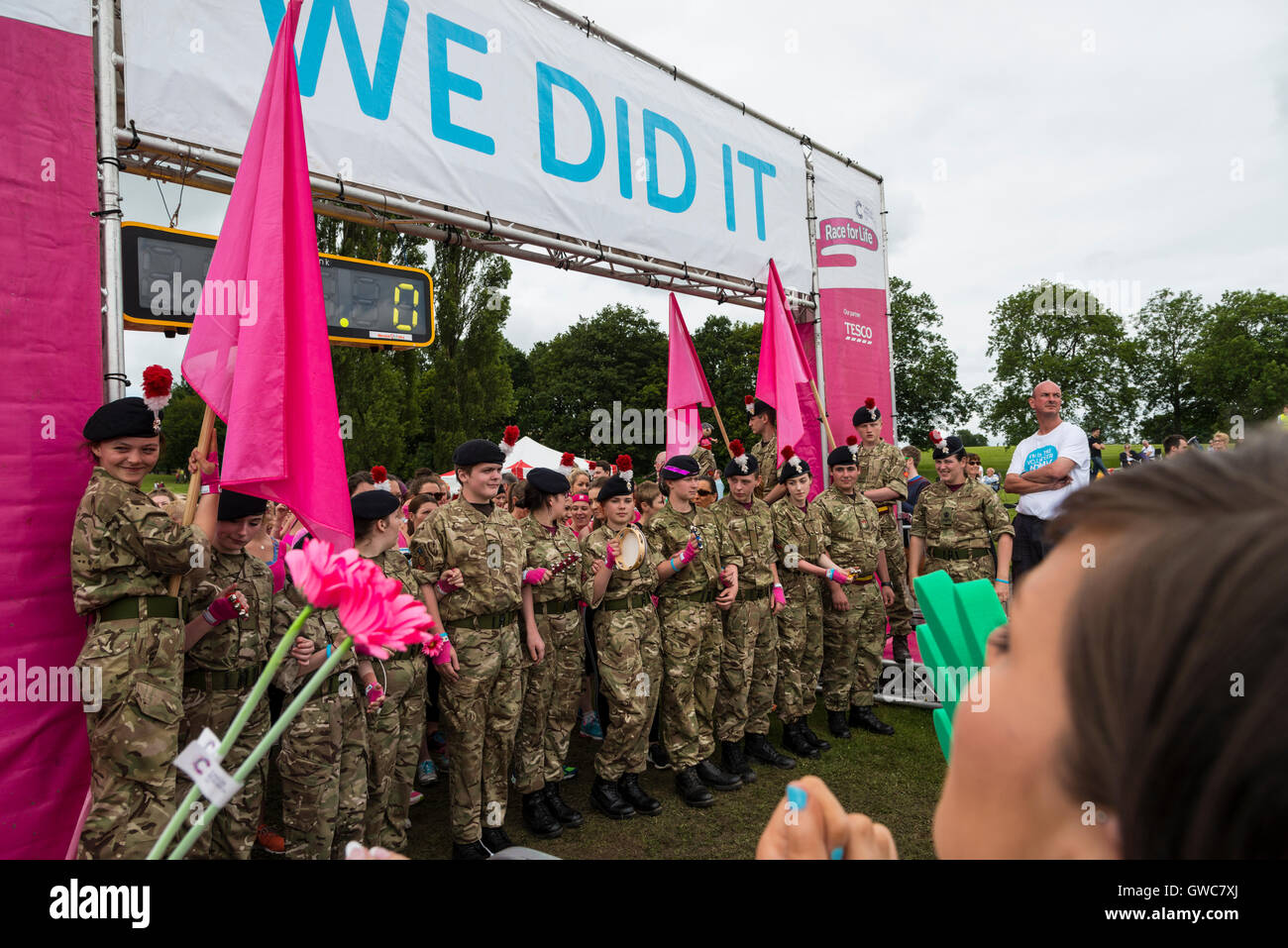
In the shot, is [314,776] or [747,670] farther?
[747,670]

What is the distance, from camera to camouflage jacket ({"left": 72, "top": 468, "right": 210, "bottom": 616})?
2.79m

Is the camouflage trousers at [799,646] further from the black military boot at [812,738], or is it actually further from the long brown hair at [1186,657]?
the long brown hair at [1186,657]

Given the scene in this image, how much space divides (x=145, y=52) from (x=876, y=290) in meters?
8.58

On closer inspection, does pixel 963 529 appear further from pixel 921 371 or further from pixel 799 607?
pixel 921 371

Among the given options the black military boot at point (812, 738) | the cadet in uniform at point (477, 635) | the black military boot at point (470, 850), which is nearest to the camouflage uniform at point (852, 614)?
the black military boot at point (812, 738)

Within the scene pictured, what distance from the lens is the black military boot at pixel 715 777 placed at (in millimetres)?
4867

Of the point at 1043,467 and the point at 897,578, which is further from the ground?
the point at 1043,467

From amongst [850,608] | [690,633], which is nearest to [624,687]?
[690,633]

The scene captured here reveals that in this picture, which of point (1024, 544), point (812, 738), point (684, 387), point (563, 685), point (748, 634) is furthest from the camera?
point (684, 387)

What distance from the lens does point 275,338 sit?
2809mm

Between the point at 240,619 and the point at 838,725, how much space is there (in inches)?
182

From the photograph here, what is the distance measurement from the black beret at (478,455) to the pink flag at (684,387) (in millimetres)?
3797

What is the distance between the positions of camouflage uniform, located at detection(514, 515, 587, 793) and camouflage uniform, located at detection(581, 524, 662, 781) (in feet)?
0.65

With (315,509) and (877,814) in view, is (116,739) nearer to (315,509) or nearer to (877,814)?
(315,509)
